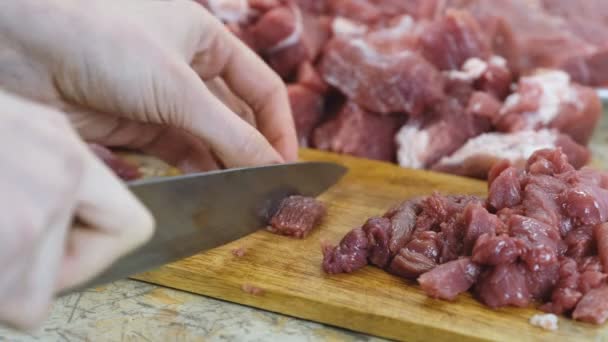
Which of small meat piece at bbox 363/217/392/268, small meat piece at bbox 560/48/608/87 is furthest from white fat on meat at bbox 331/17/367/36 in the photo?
small meat piece at bbox 363/217/392/268

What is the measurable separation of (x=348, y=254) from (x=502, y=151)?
4.99ft

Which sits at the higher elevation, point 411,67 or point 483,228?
point 411,67

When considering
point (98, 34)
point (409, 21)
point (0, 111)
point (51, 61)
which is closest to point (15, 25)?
point (51, 61)

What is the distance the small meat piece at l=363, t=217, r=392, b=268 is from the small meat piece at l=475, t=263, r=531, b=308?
0.39 m

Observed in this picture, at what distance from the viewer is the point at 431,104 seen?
3857 mm

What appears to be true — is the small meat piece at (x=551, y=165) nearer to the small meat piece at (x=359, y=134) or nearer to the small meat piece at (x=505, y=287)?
the small meat piece at (x=505, y=287)

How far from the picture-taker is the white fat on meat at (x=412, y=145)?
366 centimetres

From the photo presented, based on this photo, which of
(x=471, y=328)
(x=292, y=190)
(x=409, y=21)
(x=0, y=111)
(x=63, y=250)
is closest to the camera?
(x=0, y=111)

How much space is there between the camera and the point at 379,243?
7.97 ft

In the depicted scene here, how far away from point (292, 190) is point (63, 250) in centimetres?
138

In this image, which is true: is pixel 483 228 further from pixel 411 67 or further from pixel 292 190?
pixel 411 67

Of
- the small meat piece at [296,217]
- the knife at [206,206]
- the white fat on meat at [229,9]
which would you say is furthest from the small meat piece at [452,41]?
the small meat piece at [296,217]

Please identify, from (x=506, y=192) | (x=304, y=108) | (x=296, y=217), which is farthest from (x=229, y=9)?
(x=506, y=192)

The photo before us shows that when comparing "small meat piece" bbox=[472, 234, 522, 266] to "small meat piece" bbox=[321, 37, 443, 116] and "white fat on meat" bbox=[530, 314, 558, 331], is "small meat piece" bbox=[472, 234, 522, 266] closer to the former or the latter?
"white fat on meat" bbox=[530, 314, 558, 331]
